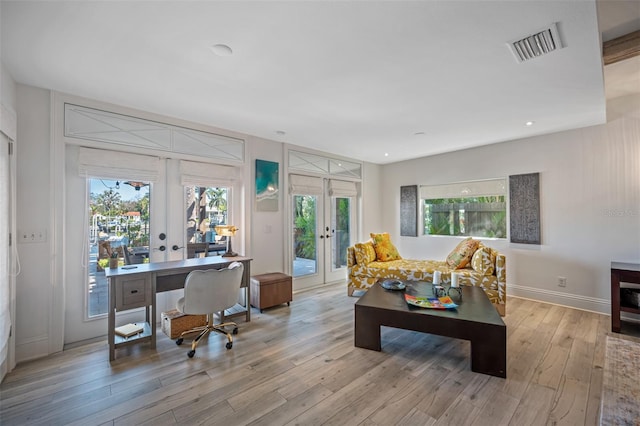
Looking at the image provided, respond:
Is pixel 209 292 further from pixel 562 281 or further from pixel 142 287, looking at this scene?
pixel 562 281

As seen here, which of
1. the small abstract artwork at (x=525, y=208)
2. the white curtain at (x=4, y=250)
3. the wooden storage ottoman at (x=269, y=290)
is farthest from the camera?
the small abstract artwork at (x=525, y=208)

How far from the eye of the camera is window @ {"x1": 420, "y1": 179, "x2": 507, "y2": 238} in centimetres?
466

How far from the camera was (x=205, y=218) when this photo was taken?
381 cm

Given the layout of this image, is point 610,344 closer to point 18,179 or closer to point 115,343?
point 115,343

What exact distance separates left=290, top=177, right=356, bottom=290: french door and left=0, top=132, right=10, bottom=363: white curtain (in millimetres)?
3218

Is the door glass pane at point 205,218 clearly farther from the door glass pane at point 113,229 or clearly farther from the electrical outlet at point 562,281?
the electrical outlet at point 562,281

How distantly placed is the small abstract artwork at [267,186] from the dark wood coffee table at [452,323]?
7.00ft

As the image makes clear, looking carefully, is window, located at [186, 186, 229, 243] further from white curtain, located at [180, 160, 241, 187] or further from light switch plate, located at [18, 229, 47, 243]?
light switch plate, located at [18, 229, 47, 243]

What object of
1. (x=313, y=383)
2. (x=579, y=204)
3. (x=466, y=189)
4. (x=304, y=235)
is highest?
(x=466, y=189)

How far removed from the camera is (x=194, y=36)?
1.87m

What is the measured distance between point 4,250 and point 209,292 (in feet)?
5.15

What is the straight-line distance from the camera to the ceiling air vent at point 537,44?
184 centimetres

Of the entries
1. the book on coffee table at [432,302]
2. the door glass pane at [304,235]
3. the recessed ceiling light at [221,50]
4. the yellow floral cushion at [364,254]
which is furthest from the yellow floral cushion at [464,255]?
the recessed ceiling light at [221,50]

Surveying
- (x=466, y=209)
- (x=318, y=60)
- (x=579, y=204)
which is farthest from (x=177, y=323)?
(x=579, y=204)
